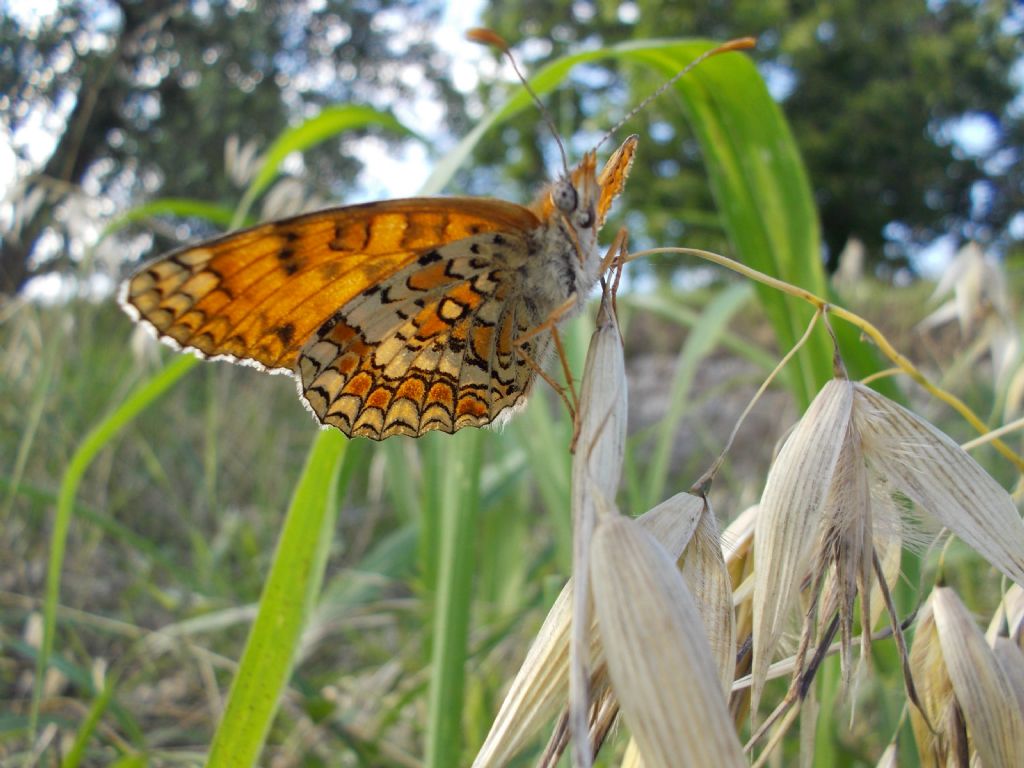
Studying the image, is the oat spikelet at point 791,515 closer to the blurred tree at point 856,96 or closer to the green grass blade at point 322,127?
the green grass blade at point 322,127

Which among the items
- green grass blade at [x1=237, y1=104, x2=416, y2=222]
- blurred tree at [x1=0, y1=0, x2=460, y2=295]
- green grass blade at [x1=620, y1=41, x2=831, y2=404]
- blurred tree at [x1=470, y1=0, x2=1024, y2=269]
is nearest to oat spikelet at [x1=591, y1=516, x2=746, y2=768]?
green grass blade at [x1=620, y1=41, x2=831, y2=404]

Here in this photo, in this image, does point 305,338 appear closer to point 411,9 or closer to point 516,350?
point 516,350

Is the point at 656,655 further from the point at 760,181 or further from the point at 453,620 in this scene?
the point at 760,181

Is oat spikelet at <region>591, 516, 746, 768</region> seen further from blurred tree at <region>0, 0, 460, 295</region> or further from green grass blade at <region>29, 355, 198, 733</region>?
blurred tree at <region>0, 0, 460, 295</region>

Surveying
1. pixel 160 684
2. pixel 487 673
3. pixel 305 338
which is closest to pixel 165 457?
pixel 160 684

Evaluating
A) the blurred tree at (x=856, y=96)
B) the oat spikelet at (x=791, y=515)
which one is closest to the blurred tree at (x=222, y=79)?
the blurred tree at (x=856, y=96)

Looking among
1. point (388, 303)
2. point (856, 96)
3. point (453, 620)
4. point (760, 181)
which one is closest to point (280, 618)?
point (453, 620)

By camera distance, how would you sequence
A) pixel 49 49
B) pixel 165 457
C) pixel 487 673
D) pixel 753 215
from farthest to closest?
pixel 49 49
pixel 165 457
pixel 487 673
pixel 753 215

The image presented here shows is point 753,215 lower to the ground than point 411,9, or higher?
lower
